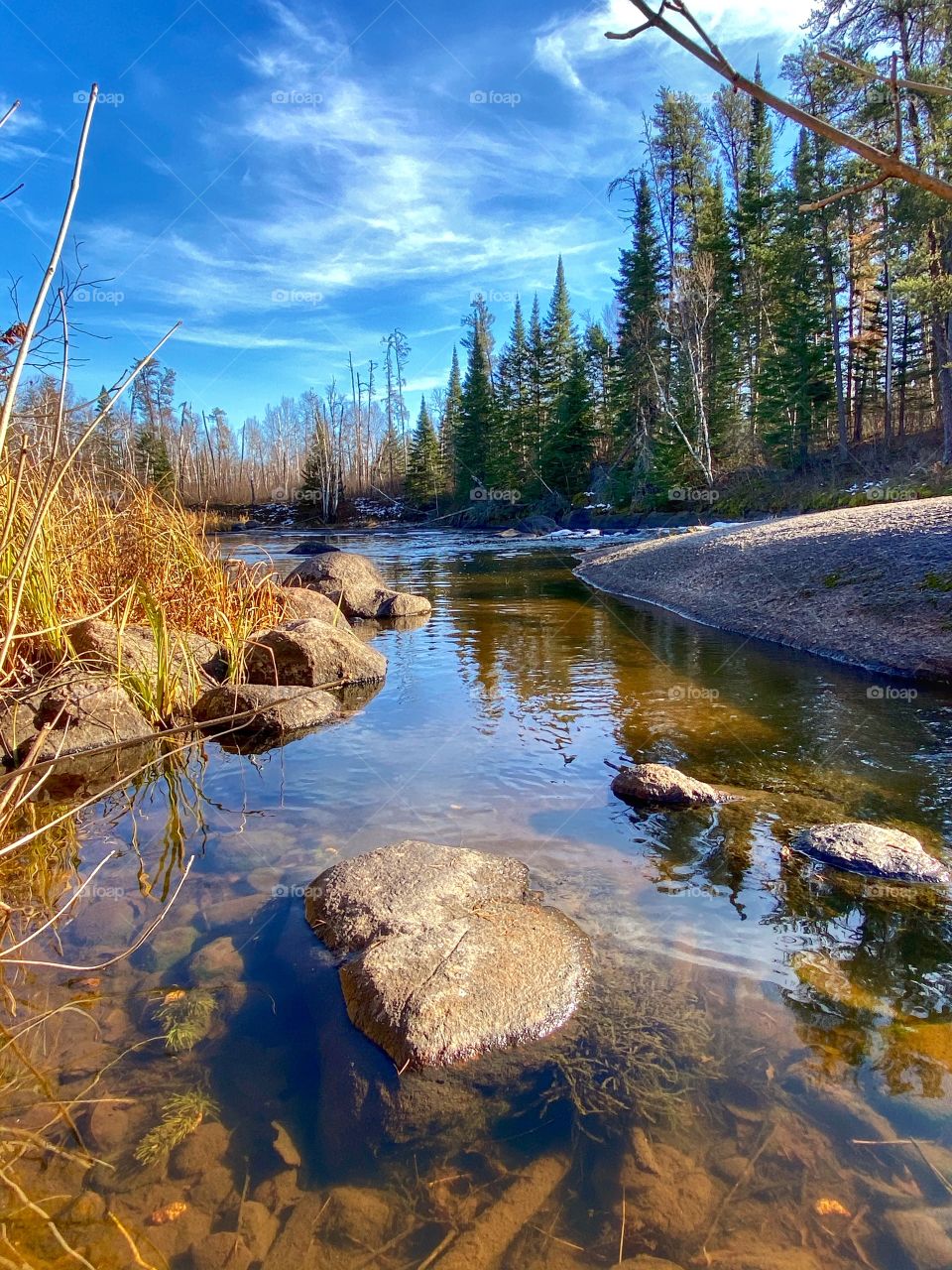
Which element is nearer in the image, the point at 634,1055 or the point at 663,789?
the point at 634,1055

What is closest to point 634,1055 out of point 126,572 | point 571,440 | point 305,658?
point 305,658

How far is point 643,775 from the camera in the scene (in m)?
4.55

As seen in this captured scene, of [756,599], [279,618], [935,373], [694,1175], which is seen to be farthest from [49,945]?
[935,373]

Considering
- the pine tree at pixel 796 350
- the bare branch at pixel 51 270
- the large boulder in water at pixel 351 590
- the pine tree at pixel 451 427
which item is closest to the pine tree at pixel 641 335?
the pine tree at pixel 796 350

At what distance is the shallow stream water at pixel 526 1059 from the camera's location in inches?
73.4

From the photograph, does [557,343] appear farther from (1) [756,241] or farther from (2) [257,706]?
(2) [257,706]

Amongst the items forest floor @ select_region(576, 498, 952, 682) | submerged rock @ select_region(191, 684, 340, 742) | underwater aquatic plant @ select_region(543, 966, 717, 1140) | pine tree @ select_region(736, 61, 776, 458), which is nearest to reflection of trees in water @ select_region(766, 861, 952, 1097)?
underwater aquatic plant @ select_region(543, 966, 717, 1140)

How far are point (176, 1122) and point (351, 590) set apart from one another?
11.6 meters

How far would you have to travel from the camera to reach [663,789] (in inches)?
176

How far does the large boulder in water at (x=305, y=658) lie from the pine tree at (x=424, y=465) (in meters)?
42.2

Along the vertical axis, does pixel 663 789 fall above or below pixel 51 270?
below

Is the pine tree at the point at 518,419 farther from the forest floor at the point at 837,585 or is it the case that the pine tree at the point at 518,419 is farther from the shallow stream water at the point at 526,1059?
the shallow stream water at the point at 526,1059

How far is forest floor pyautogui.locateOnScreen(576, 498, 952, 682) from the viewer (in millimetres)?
7848

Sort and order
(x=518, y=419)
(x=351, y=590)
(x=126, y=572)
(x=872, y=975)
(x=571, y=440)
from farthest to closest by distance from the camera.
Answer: (x=518, y=419) < (x=571, y=440) < (x=351, y=590) < (x=126, y=572) < (x=872, y=975)
